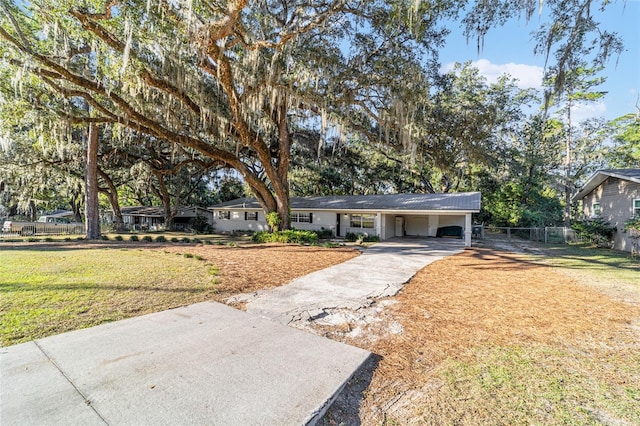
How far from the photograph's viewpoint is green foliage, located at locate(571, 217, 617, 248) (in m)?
13.4

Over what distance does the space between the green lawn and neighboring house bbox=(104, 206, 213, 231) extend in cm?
1919

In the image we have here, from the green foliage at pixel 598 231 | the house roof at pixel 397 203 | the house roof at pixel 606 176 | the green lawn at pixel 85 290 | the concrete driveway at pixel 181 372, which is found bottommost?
the concrete driveway at pixel 181 372

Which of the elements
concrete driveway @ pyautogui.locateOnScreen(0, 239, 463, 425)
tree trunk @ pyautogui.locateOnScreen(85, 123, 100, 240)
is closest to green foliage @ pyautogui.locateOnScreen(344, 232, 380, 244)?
concrete driveway @ pyautogui.locateOnScreen(0, 239, 463, 425)

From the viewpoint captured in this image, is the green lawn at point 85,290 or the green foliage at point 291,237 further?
the green foliage at point 291,237

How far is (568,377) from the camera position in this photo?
2.75 m

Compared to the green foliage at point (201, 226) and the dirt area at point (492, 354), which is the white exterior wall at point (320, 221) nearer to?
the green foliage at point (201, 226)

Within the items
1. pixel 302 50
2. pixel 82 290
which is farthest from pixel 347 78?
pixel 82 290

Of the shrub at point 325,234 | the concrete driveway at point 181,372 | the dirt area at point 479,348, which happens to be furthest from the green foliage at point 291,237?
the concrete driveway at point 181,372

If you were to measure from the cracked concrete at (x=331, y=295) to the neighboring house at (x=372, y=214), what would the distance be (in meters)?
8.66

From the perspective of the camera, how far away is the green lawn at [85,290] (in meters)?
3.79

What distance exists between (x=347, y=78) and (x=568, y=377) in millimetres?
10561

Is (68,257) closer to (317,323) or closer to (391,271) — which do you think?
(317,323)

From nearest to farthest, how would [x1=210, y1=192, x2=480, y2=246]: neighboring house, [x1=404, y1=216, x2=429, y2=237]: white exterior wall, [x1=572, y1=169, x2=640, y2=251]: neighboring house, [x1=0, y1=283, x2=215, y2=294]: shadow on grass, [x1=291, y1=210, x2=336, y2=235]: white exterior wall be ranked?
[x1=0, y1=283, x2=215, y2=294]: shadow on grass < [x1=572, y1=169, x2=640, y2=251]: neighboring house < [x1=210, y1=192, x2=480, y2=246]: neighboring house < [x1=291, y1=210, x2=336, y2=235]: white exterior wall < [x1=404, y1=216, x2=429, y2=237]: white exterior wall

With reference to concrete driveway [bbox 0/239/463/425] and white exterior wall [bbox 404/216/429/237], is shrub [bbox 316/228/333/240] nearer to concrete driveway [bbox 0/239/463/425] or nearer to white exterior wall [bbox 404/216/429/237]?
white exterior wall [bbox 404/216/429/237]
